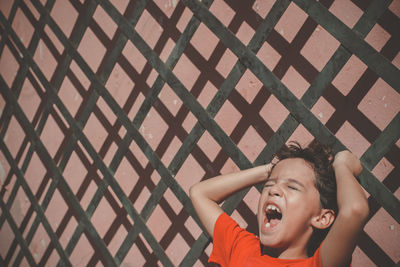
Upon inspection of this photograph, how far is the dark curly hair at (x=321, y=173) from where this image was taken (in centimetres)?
55

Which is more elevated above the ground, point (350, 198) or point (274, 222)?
point (350, 198)

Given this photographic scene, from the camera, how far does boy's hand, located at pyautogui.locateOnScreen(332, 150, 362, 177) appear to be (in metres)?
0.54

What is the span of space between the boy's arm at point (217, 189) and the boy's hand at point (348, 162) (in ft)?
0.39

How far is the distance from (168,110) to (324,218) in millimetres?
486

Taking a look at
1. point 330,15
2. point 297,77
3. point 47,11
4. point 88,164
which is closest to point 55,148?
point 88,164

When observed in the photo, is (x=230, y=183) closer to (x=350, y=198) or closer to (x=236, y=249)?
(x=236, y=249)

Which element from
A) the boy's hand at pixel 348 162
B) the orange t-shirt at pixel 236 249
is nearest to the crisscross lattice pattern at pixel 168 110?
the boy's hand at pixel 348 162

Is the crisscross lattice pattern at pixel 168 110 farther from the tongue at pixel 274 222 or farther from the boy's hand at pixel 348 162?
the tongue at pixel 274 222

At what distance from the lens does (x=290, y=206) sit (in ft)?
1.70

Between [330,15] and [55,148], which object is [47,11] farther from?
[330,15]

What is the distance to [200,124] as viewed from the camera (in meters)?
0.73

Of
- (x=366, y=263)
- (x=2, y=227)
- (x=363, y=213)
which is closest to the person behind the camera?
(x=363, y=213)

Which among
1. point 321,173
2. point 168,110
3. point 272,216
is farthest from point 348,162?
point 168,110

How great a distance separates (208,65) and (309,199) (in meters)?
0.42
